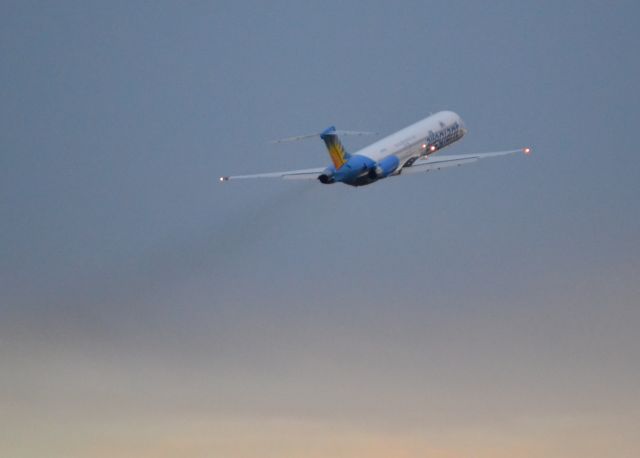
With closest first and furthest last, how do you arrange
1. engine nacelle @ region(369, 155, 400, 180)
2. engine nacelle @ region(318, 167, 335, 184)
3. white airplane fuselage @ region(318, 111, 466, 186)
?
engine nacelle @ region(318, 167, 335, 184)
white airplane fuselage @ region(318, 111, 466, 186)
engine nacelle @ region(369, 155, 400, 180)

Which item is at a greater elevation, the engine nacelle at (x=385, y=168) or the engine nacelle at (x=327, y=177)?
the engine nacelle at (x=385, y=168)

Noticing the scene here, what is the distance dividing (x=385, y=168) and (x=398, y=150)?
5.70 metres

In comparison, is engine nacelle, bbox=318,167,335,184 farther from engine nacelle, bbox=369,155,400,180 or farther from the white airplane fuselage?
engine nacelle, bbox=369,155,400,180

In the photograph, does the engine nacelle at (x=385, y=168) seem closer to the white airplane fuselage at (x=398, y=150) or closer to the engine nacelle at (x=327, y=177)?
the white airplane fuselage at (x=398, y=150)

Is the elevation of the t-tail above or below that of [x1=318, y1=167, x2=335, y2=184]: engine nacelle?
above

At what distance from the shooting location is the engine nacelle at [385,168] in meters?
158

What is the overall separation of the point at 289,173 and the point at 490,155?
1818 centimetres

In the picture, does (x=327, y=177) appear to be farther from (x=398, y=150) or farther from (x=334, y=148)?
(x=398, y=150)

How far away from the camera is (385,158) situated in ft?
527

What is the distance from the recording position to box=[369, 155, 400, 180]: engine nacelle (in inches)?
6225

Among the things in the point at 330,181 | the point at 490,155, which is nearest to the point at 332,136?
the point at 330,181

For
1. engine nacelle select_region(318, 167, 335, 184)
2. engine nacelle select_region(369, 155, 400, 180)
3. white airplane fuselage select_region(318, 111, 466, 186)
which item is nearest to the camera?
engine nacelle select_region(318, 167, 335, 184)

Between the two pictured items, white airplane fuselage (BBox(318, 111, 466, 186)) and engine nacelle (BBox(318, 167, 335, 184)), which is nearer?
engine nacelle (BBox(318, 167, 335, 184))

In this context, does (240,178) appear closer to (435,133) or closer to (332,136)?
(332,136)
